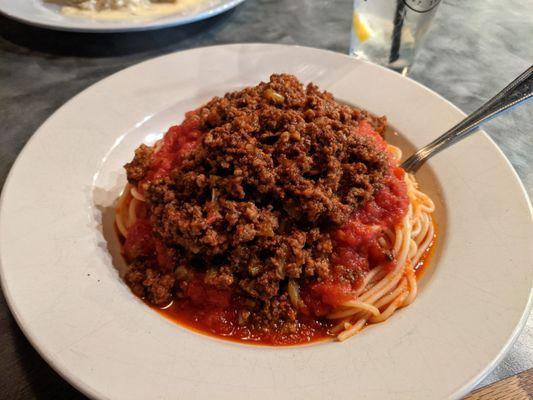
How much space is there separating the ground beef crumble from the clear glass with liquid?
2105 mm

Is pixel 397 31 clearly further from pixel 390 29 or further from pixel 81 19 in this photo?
pixel 81 19

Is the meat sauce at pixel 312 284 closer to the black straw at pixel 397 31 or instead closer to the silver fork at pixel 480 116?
the silver fork at pixel 480 116

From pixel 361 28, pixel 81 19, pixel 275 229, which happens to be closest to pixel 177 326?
pixel 275 229

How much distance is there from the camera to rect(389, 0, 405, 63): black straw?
4.64 meters

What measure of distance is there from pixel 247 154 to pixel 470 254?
5.27 ft

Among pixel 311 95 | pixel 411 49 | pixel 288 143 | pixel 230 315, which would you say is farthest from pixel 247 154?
pixel 411 49

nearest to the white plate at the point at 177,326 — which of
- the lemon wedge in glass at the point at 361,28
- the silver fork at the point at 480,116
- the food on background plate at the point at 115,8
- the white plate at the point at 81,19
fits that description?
the silver fork at the point at 480,116

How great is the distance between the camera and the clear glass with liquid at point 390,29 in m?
4.65

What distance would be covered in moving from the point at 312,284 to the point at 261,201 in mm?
641

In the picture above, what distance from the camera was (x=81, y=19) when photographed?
→ 541 cm

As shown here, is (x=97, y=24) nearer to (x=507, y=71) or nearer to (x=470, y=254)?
(x=470, y=254)

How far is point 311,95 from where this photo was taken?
136 inches

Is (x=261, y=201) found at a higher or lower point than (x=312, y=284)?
higher

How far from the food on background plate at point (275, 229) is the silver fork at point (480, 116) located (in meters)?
0.46
